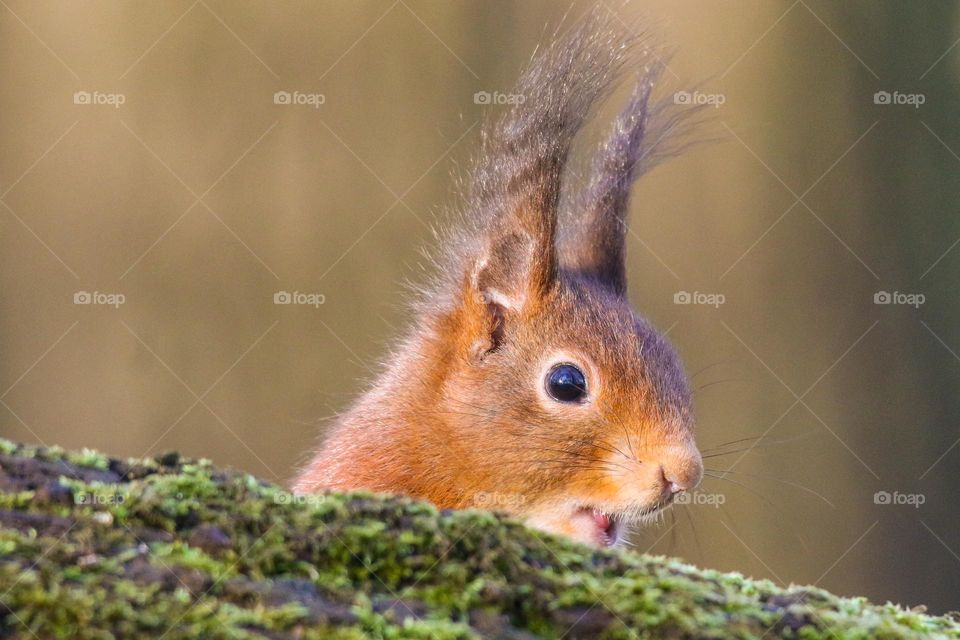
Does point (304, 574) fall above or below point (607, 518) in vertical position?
below

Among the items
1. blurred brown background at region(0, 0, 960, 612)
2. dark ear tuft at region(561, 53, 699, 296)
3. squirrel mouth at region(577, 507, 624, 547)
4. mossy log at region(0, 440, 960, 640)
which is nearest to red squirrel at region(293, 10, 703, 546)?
squirrel mouth at region(577, 507, 624, 547)

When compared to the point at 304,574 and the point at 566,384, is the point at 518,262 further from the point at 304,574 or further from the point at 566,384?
the point at 304,574

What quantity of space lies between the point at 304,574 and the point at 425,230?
4.00 metres

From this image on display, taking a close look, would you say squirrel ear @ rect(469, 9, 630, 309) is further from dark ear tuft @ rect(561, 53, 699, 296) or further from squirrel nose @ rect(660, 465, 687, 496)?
squirrel nose @ rect(660, 465, 687, 496)

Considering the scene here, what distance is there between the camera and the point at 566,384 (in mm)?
2674

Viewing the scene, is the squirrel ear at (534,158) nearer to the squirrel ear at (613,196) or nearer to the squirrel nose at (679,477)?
the squirrel ear at (613,196)

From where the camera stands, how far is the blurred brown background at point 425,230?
5.34 meters

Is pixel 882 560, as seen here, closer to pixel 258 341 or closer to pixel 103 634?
pixel 258 341

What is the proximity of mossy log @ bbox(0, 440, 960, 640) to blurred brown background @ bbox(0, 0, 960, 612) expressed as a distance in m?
3.79

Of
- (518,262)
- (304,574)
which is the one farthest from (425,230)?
(304,574)

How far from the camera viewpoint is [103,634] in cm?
110

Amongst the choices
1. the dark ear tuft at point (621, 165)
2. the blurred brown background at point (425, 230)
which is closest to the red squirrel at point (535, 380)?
the dark ear tuft at point (621, 165)

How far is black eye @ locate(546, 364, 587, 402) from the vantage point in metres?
2.66

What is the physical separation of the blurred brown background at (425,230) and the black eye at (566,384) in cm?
265
